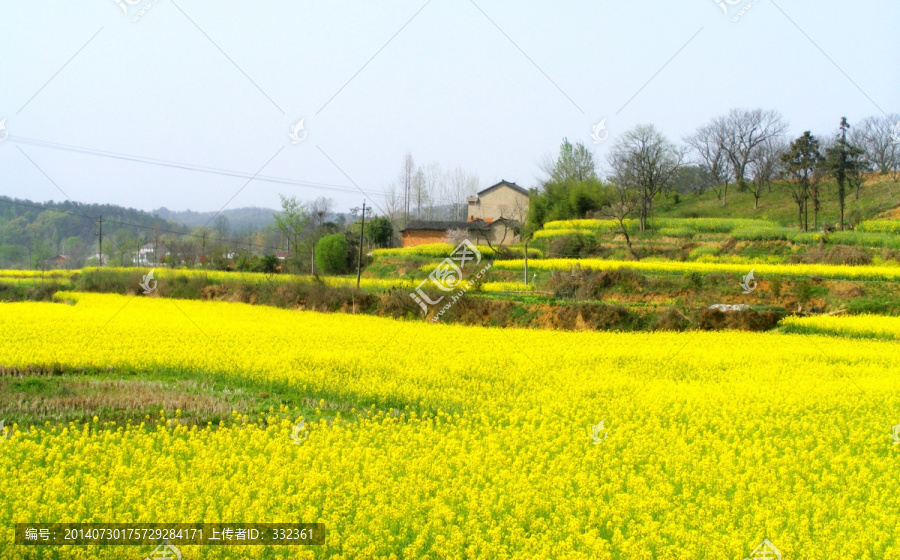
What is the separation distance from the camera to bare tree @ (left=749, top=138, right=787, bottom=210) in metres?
54.0

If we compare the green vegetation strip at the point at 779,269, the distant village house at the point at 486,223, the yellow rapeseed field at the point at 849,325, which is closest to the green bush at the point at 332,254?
the distant village house at the point at 486,223

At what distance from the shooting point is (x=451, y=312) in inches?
905

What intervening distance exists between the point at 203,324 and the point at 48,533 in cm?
1433

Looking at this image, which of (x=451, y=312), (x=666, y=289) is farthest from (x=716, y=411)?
→ (x=666, y=289)

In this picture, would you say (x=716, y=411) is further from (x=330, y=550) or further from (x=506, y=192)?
(x=506, y=192)

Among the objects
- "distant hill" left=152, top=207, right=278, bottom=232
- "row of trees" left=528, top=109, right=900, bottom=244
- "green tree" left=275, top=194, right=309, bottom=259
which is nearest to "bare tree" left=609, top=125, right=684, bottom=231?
"row of trees" left=528, top=109, right=900, bottom=244

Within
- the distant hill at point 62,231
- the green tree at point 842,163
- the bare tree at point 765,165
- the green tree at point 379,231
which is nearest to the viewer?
the green tree at point 842,163

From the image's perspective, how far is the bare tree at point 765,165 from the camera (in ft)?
177

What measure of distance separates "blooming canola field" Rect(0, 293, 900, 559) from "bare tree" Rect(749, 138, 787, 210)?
43824 mm

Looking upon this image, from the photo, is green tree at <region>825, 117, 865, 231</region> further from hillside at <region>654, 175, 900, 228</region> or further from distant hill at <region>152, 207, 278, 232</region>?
distant hill at <region>152, 207, 278, 232</region>

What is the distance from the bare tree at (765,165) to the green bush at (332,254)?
31672mm

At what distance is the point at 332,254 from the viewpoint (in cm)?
4053

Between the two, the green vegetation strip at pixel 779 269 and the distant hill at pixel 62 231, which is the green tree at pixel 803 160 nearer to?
the green vegetation strip at pixel 779 269

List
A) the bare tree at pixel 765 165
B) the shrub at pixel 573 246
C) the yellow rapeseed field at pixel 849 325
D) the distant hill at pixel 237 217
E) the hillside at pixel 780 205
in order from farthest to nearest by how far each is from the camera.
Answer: the distant hill at pixel 237 217 < the bare tree at pixel 765 165 < the hillside at pixel 780 205 < the shrub at pixel 573 246 < the yellow rapeseed field at pixel 849 325
